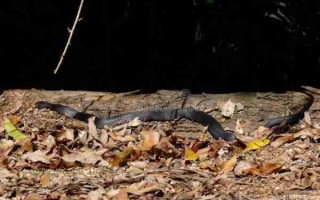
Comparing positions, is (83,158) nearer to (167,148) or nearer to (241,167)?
(167,148)

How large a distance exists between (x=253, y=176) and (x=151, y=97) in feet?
6.45

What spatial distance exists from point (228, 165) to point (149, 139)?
910mm

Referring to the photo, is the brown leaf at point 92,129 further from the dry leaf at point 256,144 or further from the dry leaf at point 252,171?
the dry leaf at point 252,171

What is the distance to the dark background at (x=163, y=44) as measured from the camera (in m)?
7.88

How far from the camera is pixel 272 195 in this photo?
4371 mm

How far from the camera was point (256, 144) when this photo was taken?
5457mm

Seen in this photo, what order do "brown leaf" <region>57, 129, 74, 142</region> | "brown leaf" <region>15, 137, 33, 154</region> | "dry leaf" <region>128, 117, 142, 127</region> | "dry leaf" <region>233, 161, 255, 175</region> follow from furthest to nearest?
1. "dry leaf" <region>128, 117, 142, 127</region>
2. "brown leaf" <region>57, 129, 74, 142</region>
3. "brown leaf" <region>15, 137, 33, 154</region>
4. "dry leaf" <region>233, 161, 255, 175</region>

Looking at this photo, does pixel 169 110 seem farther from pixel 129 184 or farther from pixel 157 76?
pixel 157 76

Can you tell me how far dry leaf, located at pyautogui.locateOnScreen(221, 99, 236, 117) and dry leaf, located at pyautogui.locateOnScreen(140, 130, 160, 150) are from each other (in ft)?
2.67

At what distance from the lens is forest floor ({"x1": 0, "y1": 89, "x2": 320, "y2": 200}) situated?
14.8ft

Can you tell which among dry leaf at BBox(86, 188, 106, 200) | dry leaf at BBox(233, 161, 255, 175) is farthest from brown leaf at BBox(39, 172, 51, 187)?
dry leaf at BBox(233, 161, 255, 175)

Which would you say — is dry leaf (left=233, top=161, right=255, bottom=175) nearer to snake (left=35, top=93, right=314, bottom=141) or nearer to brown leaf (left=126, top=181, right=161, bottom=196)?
brown leaf (left=126, top=181, right=161, bottom=196)

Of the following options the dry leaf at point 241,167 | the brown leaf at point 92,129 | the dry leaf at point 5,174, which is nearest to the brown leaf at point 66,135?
the brown leaf at point 92,129

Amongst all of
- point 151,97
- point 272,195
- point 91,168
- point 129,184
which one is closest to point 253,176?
point 272,195
